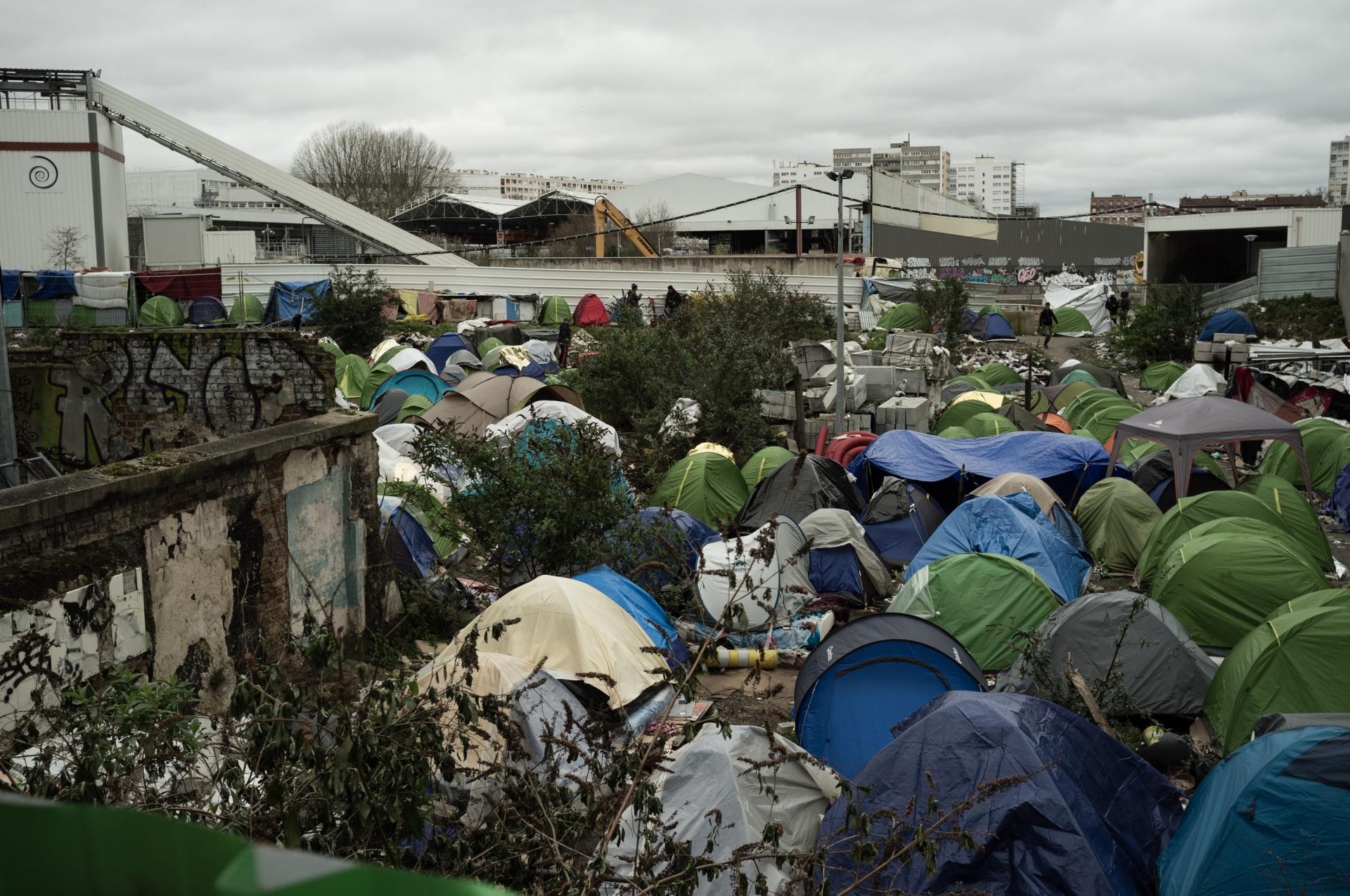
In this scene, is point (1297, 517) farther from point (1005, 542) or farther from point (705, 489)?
point (705, 489)

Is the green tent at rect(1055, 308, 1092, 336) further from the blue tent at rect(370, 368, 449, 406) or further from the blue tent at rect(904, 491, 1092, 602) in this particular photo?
the blue tent at rect(904, 491, 1092, 602)

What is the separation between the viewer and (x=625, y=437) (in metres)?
20.8

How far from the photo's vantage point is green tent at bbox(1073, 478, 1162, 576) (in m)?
14.2

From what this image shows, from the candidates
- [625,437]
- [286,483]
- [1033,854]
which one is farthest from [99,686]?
[625,437]

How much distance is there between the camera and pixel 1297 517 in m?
13.6

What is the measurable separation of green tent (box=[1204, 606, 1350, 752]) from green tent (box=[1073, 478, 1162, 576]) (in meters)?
5.41

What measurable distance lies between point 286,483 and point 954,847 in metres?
5.82

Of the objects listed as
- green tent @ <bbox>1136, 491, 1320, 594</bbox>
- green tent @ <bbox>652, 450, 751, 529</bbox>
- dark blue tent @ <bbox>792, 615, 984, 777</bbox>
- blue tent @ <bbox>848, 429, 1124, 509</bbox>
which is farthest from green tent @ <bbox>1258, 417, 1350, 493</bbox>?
dark blue tent @ <bbox>792, 615, 984, 777</bbox>

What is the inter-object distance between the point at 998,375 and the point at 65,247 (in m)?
30.8

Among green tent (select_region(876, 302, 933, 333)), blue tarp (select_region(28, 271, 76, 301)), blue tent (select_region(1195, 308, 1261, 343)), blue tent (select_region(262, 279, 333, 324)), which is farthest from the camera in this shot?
green tent (select_region(876, 302, 933, 333))

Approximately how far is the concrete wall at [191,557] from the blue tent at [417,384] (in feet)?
45.0

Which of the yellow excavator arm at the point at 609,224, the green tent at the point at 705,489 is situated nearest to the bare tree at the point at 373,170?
the yellow excavator arm at the point at 609,224

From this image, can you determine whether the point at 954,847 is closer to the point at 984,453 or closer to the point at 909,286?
the point at 984,453

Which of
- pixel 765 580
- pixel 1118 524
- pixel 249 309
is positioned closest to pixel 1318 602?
pixel 765 580
